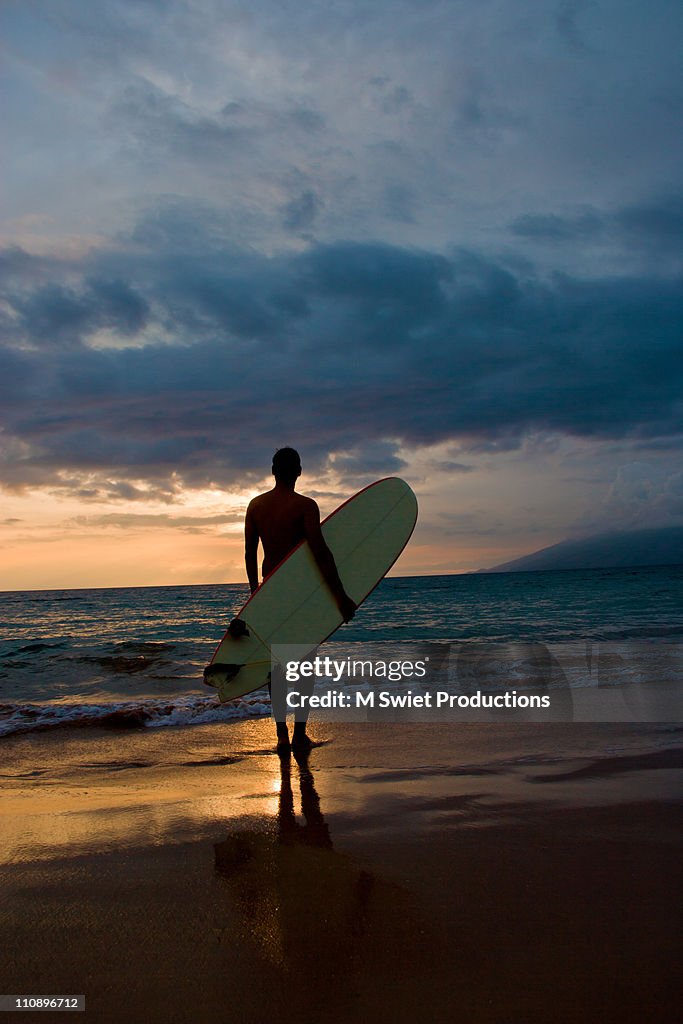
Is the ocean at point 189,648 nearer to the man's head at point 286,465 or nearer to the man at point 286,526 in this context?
the man at point 286,526

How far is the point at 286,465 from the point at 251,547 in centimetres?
66

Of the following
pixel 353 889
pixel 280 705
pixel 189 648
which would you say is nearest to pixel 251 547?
pixel 280 705

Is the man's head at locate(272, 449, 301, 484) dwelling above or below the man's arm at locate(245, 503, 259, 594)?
above

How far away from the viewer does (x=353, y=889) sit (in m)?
2.12

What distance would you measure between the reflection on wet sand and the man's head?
2.21 m

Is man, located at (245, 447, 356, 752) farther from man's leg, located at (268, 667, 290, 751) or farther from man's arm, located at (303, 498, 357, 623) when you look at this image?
man's leg, located at (268, 667, 290, 751)

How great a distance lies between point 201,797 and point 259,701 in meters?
2.76

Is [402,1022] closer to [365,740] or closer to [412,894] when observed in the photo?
[412,894]

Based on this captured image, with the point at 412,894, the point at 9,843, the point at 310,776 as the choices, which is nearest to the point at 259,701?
the point at 310,776

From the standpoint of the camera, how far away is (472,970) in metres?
1.65

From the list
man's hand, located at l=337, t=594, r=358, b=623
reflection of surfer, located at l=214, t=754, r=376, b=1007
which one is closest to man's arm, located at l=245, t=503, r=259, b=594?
man's hand, located at l=337, t=594, r=358, b=623

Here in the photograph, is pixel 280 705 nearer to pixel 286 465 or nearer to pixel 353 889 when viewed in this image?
pixel 286 465

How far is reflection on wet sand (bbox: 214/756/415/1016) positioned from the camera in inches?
66.1

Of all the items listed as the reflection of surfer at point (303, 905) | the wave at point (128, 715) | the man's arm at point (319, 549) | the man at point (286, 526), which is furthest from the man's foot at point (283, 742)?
the wave at point (128, 715)
